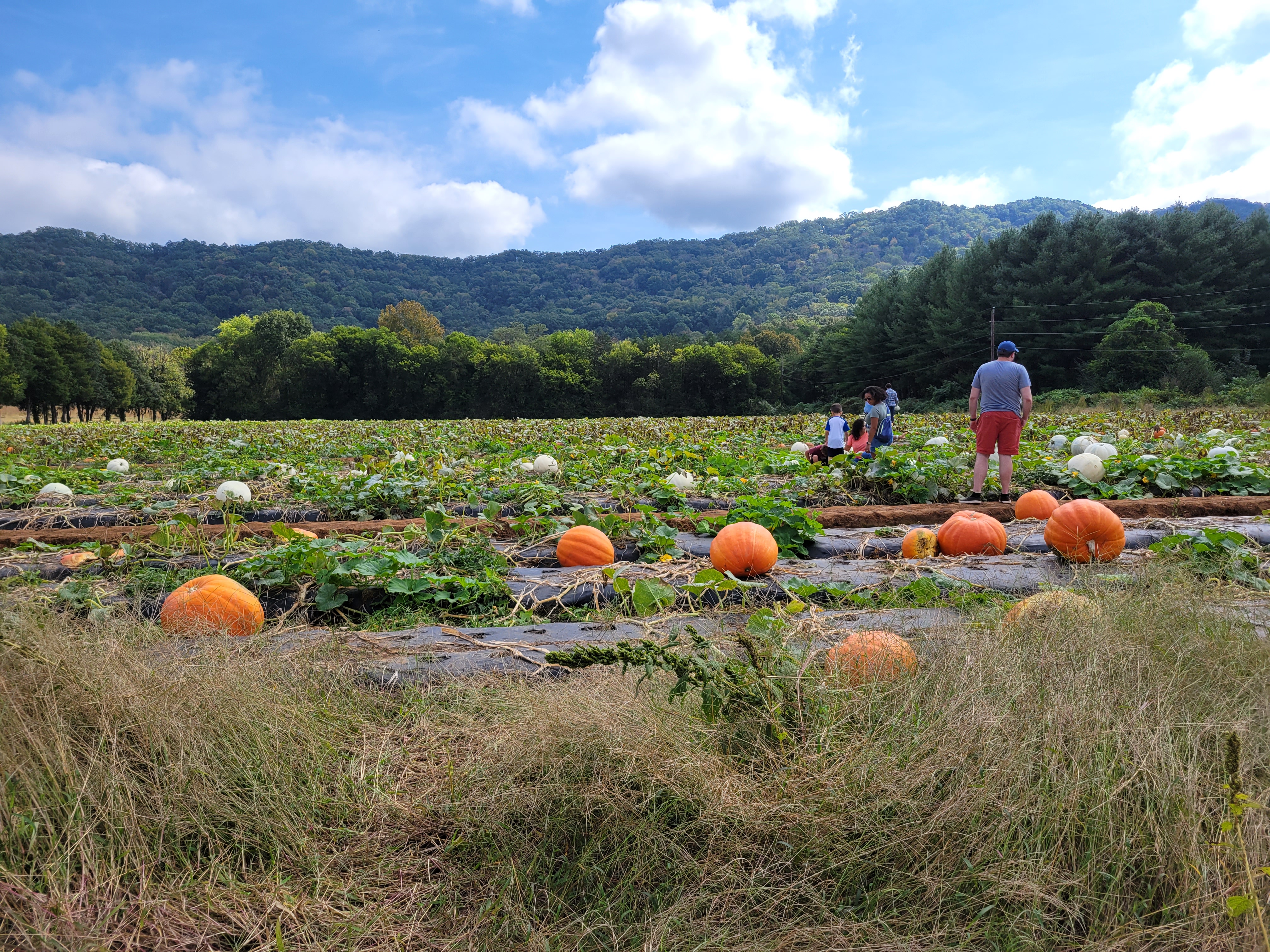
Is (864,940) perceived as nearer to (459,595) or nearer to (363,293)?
(459,595)

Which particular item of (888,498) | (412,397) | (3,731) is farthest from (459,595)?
(412,397)

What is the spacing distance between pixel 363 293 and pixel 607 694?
354 feet

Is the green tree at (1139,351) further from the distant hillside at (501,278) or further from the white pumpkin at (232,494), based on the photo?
the distant hillside at (501,278)

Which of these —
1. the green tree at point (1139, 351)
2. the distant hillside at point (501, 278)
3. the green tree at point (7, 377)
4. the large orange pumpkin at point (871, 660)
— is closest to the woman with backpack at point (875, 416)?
the large orange pumpkin at point (871, 660)

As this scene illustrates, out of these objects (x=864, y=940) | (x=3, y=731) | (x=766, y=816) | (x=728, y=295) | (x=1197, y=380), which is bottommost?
(x=864, y=940)

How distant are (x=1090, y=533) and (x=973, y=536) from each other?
668 millimetres

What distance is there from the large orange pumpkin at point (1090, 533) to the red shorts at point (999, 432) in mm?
2893

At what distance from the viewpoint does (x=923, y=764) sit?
185 centimetres

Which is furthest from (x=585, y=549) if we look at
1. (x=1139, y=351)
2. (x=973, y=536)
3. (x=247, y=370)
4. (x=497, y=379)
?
(x=247, y=370)

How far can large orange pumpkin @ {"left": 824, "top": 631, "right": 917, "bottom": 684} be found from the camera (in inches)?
90.6

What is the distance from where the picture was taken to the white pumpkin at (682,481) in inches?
297

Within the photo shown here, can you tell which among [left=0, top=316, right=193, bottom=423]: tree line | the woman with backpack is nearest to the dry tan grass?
the woman with backpack

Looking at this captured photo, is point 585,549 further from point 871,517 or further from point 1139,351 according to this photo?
point 1139,351

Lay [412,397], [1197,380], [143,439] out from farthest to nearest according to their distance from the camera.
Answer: [412,397] < [1197,380] < [143,439]
